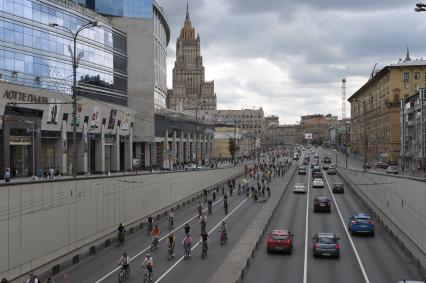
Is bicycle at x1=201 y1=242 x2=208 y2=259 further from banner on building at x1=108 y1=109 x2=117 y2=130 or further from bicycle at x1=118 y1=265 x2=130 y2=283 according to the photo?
banner on building at x1=108 y1=109 x2=117 y2=130

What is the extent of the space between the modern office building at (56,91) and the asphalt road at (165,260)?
12.4 meters

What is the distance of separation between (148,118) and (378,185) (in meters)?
46.2

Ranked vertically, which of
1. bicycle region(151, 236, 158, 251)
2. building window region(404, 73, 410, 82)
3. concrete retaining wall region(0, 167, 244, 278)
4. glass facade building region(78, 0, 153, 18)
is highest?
glass facade building region(78, 0, 153, 18)

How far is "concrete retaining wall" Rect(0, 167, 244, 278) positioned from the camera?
21875 millimetres

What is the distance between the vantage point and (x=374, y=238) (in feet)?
114

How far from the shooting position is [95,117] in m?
64.2

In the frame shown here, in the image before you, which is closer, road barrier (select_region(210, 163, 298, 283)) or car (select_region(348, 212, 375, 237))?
road barrier (select_region(210, 163, 298, 283))

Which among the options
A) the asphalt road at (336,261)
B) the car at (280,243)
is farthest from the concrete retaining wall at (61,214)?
the car at (280,243)

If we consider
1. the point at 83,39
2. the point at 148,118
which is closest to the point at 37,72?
the point at 83,39

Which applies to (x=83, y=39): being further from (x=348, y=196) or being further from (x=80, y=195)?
(x=80, y=195)

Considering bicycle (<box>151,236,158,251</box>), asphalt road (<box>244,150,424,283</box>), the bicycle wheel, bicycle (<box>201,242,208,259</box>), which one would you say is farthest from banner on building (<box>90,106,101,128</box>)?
the bicycle wheel

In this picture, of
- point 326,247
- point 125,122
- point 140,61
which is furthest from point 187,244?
point 140,61

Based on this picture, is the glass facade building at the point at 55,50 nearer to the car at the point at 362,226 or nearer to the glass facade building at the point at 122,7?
the glass facade building at the point at 122,7

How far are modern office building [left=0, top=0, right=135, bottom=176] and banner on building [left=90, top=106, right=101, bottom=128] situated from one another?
0.38 ft
